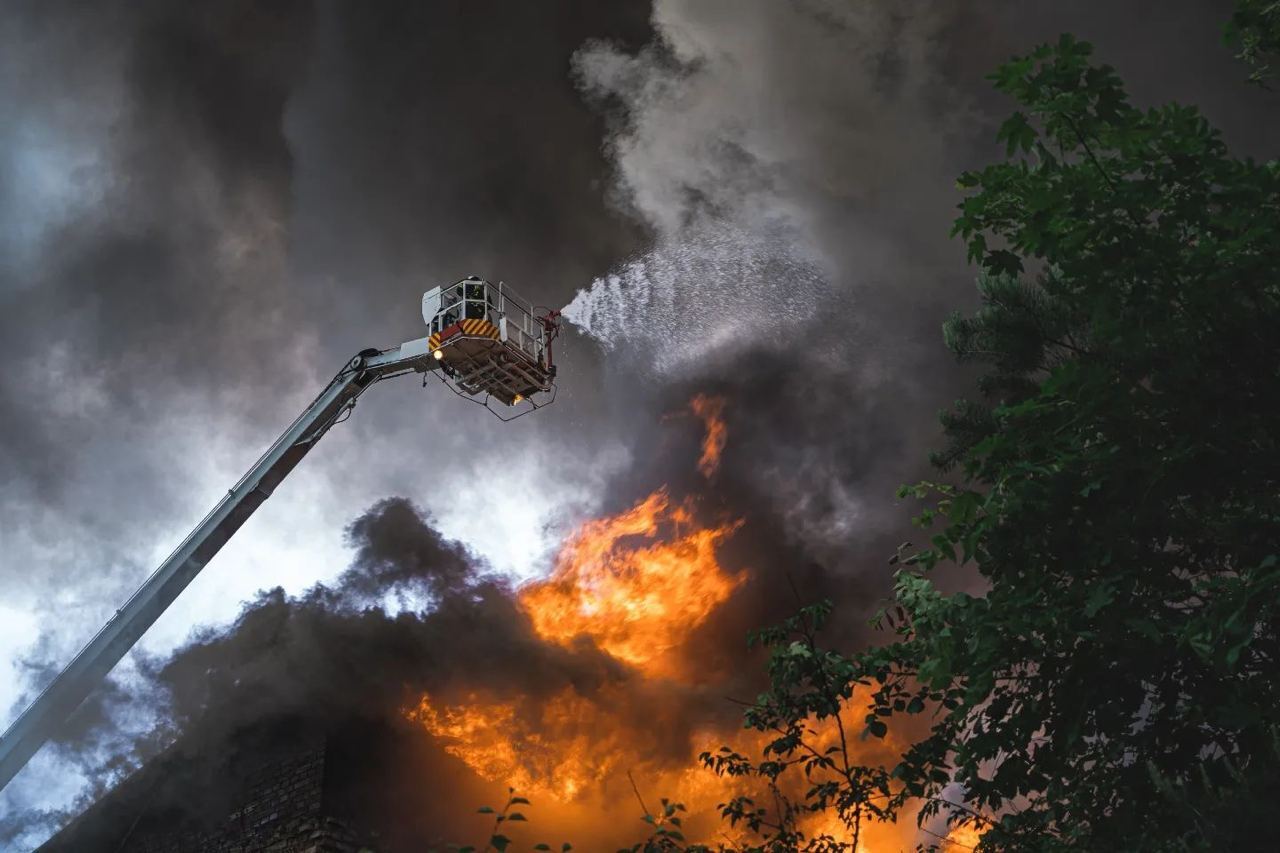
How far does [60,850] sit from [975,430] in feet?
55.0

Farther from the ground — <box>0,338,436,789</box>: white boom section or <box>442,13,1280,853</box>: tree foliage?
<box>0,338,436,789</box>: white boom section

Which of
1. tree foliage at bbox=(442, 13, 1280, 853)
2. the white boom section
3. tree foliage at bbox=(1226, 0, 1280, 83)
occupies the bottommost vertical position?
tree foliage at bbox=(442, 13, 1280, 853)

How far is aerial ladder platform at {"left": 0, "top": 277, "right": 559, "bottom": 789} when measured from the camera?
13133 millimetres

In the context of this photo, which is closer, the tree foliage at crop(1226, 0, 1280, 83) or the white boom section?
the tree foliage at crop(1226, 0, 1280, 83)

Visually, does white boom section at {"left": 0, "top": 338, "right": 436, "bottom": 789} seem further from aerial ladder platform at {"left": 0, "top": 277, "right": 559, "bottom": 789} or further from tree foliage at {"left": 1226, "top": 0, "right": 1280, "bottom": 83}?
tree foliage at {"left": 1226, "top": 0, "right": 1280, "bottom": 83}

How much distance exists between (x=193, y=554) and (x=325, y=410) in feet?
10.5

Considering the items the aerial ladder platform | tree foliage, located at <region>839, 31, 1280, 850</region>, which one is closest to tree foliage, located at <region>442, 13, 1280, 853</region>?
tree foliage, located at <region>839, 31, 1280, 850</region>

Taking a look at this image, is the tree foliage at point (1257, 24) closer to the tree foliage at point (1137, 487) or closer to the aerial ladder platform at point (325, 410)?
the tree foliage at point (1137, 487)

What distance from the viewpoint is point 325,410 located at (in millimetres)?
15625

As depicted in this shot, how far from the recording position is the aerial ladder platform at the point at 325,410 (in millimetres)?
13133

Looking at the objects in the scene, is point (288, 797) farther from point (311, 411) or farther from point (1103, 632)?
point (1103, 632)

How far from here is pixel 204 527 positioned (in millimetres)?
14430

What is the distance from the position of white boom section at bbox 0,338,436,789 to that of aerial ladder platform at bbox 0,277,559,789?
0.01 metres

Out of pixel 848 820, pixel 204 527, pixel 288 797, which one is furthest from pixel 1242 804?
pixel 204 527
